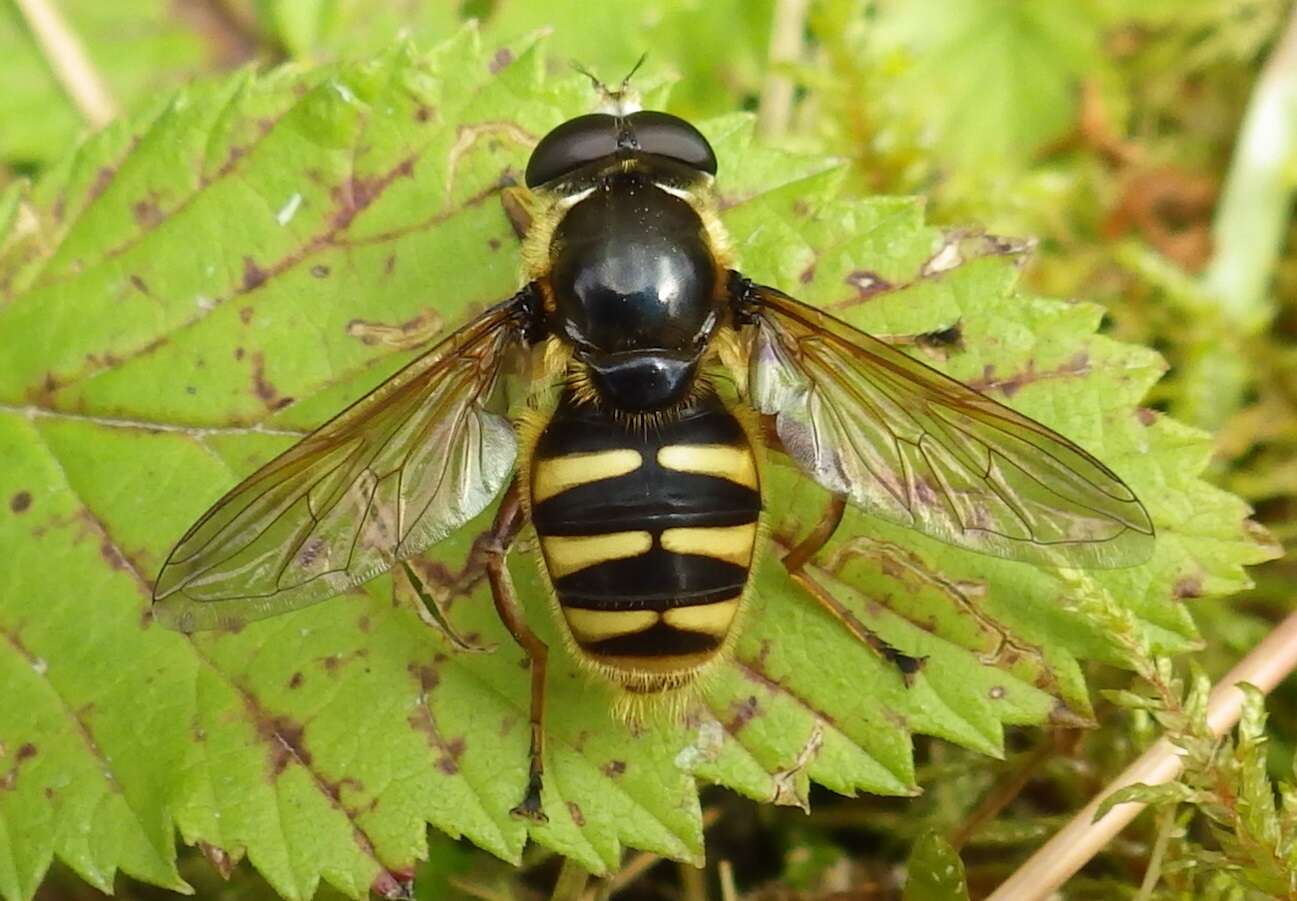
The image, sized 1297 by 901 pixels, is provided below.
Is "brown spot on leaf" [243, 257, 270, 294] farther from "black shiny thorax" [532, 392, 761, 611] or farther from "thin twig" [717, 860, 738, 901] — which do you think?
"thin twig" [717, 860, 738, 901]

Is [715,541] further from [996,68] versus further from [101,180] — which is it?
[996,68]

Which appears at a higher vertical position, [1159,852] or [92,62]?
[92,62]

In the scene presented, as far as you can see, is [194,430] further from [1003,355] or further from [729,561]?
[1003,355]

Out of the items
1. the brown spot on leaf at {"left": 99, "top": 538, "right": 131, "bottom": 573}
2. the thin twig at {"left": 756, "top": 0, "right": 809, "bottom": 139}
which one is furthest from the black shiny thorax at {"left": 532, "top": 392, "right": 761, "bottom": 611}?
the thin twig at {"left": 756, "top": 0, "right": 809, "bottom": 139}

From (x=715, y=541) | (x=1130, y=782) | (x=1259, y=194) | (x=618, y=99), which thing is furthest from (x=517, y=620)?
(x=1259, y=194)

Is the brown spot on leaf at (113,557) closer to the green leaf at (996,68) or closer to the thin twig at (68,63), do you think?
the thin twig at (68,63)

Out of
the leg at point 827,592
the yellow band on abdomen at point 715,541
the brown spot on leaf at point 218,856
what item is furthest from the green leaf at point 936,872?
the brown spot on leaf at point 218,856

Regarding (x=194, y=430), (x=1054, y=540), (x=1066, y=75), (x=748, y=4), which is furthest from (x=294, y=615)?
(x=1066, y=75)
